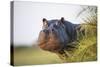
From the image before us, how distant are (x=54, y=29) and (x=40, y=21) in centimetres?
21

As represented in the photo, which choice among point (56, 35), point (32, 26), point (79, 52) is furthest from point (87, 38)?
point (32, 26)

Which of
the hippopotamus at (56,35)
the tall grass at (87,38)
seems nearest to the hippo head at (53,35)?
the hippopotamus at (56,35)

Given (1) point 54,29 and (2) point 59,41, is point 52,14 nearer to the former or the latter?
(1) point 54,29

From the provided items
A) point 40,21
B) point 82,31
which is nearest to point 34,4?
point 40,21

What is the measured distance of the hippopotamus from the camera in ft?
7.52

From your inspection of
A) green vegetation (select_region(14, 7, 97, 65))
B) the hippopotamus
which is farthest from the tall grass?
the hippopotamus

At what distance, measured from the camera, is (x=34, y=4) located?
226 centimetres

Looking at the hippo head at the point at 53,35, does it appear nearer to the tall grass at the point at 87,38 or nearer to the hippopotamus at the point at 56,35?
the hippopotamus at the point at 56,35

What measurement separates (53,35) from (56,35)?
1.5 inches

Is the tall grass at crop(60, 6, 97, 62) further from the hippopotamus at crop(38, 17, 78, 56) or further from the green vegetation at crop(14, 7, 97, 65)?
the hippopotamus at crop(38, 17, 78, 56)

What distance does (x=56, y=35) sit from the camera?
2332 millimetres
